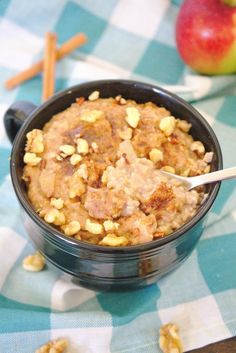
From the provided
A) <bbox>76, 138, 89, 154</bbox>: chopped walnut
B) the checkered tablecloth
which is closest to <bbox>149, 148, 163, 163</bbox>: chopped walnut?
<bbox>76, 138, 89, 154</bbox>: chopped walnut

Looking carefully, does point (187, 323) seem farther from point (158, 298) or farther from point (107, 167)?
point (107, 167)

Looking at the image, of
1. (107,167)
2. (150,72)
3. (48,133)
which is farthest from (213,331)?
(150,72)

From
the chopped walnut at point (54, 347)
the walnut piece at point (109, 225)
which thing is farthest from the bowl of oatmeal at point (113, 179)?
the chopped walnut at point (54, 347)

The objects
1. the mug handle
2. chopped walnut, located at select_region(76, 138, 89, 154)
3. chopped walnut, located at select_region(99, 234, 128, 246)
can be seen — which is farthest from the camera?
the mug handle

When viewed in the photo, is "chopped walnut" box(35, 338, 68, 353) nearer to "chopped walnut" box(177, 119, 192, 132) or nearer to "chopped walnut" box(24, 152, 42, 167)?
"chopped walnut" box(24, 152, 42, 167)

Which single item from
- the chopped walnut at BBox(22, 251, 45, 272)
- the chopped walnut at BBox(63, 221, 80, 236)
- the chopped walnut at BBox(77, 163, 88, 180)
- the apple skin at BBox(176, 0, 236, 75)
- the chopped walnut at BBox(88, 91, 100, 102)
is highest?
the apple skin at BBox(176, 0, 236, 75)

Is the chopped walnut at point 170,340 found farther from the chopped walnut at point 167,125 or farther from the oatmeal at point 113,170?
the chopped walnut at point 167,125

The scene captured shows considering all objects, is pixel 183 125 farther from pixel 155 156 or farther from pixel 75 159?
pixel 75 159

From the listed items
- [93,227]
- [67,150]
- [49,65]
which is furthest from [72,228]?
[49,65]
